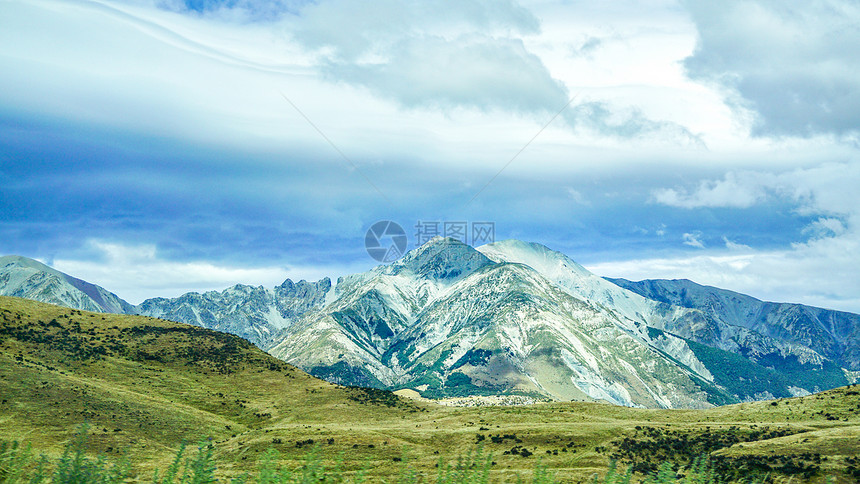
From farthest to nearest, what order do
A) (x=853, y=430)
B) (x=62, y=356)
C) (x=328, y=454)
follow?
1. (x=62, y=356)
2. (x=328, y=454)
3. (x=853, y=430)

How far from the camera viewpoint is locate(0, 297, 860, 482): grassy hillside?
117188 mm

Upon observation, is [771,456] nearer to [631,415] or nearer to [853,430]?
[853,430]

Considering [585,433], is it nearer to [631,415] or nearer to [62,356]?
[631,415]

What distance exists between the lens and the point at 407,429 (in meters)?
162

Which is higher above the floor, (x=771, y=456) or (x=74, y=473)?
(x=74, y=473)

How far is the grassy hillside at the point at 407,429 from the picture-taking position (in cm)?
11719

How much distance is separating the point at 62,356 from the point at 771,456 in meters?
206

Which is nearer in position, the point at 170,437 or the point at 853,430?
the point at 853,430

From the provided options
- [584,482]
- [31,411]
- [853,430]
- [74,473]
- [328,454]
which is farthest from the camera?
[31,411]

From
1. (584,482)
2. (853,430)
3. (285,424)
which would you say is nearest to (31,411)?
(285,424)

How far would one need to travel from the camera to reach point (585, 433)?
143000mm

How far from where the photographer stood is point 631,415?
183m

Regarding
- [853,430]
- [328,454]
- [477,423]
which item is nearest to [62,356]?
[328,454]

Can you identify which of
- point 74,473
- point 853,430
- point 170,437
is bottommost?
point 170,437
